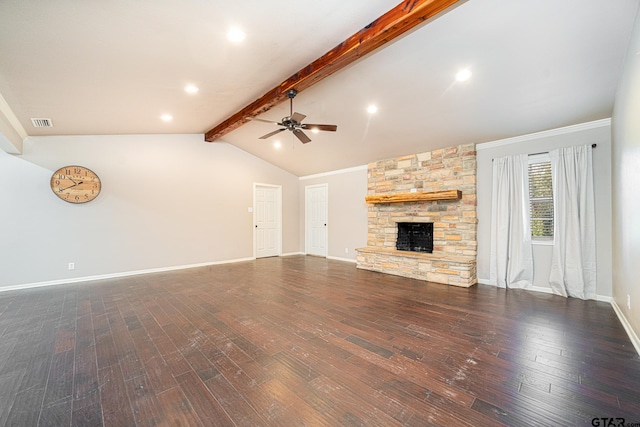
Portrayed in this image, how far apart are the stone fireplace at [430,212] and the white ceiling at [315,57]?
0.66 m

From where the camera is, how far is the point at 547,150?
4.09 metres

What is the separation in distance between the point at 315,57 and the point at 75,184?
5020 millimetres

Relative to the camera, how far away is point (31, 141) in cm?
453

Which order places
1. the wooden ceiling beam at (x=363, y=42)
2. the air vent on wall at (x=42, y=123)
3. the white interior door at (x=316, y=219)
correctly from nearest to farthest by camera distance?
A: the wooden ceiling beam at (x=363, y=42)
the air vent on wall at (x=42, y=123)
the white interior door at (x=316, y=219)

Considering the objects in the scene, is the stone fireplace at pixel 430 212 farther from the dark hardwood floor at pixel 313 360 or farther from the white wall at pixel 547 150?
the dark hardwood floor at pixel 313 360

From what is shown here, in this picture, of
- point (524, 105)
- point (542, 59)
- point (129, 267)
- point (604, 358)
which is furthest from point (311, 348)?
point (129, 267)

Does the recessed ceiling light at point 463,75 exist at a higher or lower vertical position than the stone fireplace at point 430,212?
higher

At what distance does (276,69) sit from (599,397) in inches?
169

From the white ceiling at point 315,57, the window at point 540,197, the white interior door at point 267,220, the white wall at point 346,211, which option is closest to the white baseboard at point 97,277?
the white interior door at point 267,220

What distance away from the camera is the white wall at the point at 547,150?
362 cm

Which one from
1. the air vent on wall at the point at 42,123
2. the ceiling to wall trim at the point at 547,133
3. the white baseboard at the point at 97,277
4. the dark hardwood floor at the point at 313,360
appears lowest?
the dark hardwood floor at the point at 313,360

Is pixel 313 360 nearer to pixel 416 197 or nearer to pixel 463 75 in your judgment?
pixel 463 75

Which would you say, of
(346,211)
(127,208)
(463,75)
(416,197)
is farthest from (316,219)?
(463,75)

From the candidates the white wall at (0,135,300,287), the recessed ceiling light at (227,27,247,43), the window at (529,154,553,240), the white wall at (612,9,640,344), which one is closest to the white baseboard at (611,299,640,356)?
the white wall at (612,9,640,344)
